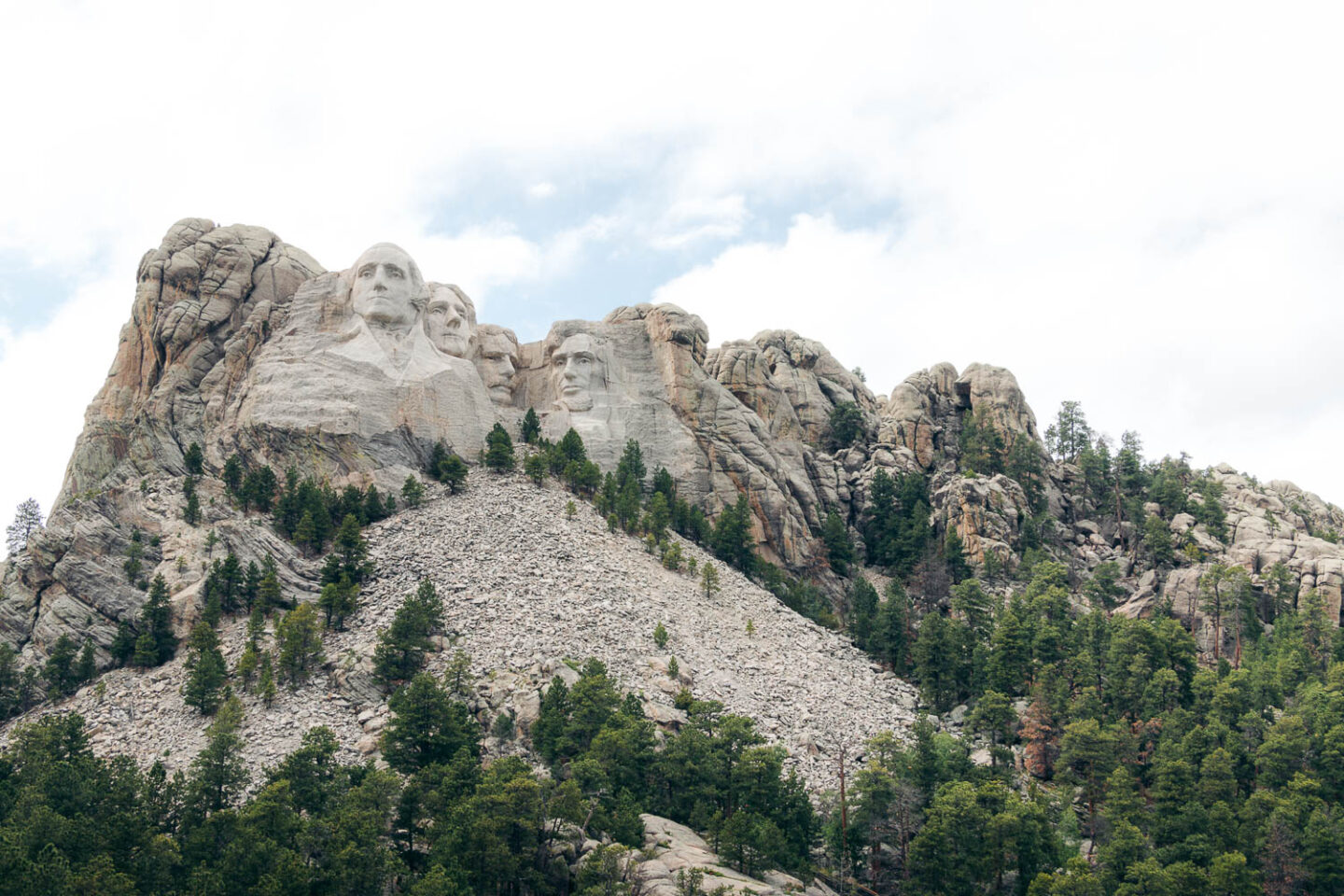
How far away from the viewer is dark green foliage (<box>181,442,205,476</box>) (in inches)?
3711

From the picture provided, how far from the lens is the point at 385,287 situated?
4149 inches

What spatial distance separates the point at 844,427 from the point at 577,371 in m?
26.4

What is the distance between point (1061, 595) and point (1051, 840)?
31.6 m

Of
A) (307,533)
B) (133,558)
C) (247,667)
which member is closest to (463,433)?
(307,533)

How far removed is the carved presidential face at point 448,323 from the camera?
108 metres

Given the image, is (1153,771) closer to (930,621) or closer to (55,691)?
(930,621)

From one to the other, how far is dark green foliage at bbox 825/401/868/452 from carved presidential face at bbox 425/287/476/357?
1360 inches

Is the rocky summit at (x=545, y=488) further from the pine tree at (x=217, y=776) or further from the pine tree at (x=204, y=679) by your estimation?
the pine tree at (x=217, y=776)

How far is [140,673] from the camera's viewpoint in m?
76.6

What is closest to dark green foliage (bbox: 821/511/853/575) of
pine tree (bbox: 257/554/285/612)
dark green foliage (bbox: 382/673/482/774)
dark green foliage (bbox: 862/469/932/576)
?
dark green foliage (bbox: 862/469/932/576)

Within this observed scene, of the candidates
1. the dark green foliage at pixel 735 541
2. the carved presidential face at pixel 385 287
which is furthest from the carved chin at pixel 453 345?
the dark green foliage at pixel 735 541

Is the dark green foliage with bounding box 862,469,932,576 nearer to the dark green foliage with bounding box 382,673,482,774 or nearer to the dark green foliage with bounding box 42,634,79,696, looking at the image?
the dark green foliage with bounding box 382,673,482,774

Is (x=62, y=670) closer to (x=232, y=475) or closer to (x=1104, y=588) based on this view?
(x=232, y=475)

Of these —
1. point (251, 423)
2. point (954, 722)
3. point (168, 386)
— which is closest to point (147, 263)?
point (168, 386)
